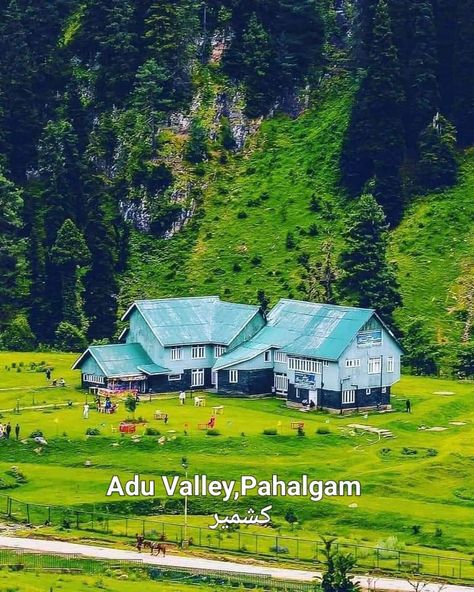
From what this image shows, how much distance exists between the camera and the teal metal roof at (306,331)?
139000mm

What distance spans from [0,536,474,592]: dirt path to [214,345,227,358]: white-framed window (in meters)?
45.5

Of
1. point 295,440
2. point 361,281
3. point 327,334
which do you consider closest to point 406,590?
point 295,440

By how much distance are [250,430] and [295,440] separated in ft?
12.7

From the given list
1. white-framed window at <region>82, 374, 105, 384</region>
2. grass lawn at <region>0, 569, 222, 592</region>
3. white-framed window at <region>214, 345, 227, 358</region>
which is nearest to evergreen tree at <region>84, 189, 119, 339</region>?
white-framed window at <region>214, 345, 227, 358</region>

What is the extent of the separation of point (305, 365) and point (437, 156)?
53564 mm

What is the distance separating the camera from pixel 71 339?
17150 centimetres

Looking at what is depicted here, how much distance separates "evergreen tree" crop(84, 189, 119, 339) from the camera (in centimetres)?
17525

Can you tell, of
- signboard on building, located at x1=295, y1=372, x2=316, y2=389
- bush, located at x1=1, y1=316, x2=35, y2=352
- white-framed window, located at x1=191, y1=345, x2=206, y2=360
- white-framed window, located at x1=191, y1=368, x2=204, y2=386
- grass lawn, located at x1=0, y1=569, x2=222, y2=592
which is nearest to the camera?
grass lawn, located at x1=0, y1=569, x2=222, y2=592

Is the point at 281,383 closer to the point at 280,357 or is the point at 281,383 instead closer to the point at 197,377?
the point at 280,357

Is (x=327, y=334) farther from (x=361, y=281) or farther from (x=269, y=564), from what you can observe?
(x=269, y=564)

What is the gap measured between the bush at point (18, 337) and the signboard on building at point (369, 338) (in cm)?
4337

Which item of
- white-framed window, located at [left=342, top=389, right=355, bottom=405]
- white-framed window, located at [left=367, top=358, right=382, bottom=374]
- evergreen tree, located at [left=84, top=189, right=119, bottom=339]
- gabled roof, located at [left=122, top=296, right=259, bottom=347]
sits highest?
evergreen tree, located at [left=84, top=189, right=119, bottom=339]

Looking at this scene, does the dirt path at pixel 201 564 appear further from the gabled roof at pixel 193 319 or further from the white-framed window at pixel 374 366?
the gabled roof at pixel 193 319

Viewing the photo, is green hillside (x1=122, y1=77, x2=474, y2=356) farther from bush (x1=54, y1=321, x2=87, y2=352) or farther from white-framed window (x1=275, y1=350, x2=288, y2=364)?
white-framed window (x1=275, y1=350, x2=288, y2=364)
